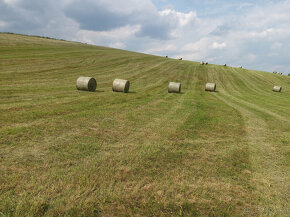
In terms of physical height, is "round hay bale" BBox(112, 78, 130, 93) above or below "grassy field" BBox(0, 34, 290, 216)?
above

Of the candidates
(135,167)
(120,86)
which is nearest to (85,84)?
(120,86)

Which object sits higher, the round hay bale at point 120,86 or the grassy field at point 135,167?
the round hay bale at point 120,86

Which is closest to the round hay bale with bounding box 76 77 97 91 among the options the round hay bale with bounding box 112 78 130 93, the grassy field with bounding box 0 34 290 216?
the round hay bale with bounding box 112 78 130 93

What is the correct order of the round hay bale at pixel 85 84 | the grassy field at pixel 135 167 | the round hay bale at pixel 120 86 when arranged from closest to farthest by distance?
the grassy field at pixel 135 167
the round hay bale at pixel 85 84
the round hay bale at pixel 120 86

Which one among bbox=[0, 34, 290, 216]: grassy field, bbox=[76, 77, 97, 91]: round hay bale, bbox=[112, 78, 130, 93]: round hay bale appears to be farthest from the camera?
bbox=[112, 78, 130, 93]: round hay bale

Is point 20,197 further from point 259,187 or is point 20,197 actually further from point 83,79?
point 83,79

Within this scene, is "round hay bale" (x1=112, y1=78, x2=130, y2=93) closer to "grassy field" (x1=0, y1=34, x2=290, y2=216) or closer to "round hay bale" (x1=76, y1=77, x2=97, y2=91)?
"round hay bale" (x1=76, y1=77, x2=97, y2=91)

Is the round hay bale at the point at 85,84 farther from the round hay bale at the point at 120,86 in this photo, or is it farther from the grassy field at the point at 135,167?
the grassy field at the point at 135,167

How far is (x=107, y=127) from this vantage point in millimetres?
8445

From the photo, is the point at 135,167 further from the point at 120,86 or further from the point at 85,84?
the point at 120,86

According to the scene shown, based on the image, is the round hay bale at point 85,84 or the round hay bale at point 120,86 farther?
the round hay bale at point 120,86

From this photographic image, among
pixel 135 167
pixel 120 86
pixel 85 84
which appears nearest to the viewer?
pixel 135 167

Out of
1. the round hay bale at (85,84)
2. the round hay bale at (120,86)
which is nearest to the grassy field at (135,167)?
the round hay bale at (85,84)

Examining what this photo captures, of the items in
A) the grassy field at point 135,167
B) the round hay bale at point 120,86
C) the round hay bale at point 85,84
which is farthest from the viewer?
the round hay bale at point 120,86
